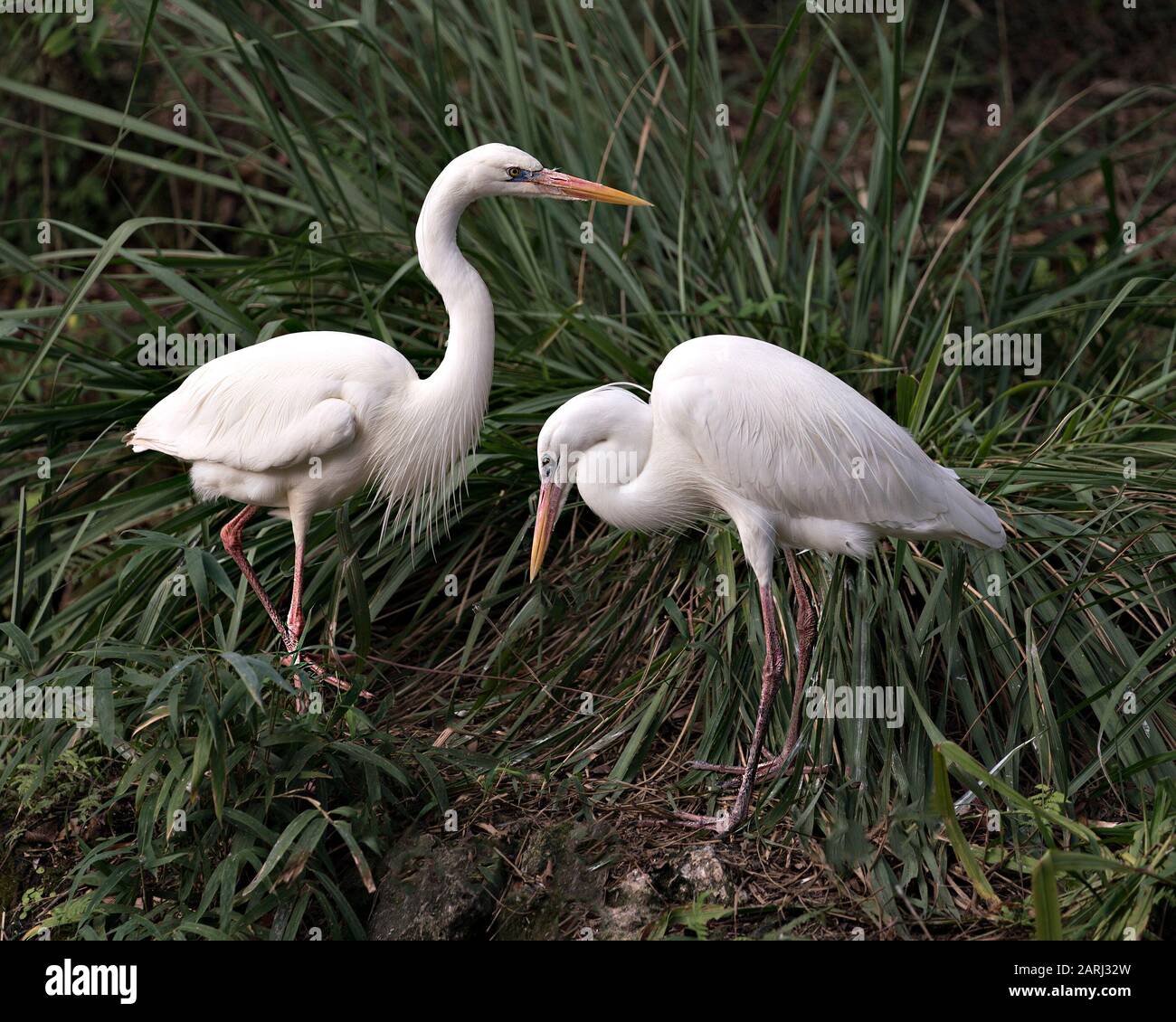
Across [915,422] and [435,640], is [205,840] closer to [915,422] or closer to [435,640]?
[435,640]

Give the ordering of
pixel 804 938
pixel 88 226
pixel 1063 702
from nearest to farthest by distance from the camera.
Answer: pixel 804 938
pixel 1063 702
pixel 88 226

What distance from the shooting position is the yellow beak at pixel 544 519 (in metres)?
3.31

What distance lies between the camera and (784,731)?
3.38 meters

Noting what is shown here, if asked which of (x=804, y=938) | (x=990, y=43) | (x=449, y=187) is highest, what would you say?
(x=990, y=43)

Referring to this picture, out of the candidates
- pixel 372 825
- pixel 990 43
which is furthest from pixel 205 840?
pixel 990 43

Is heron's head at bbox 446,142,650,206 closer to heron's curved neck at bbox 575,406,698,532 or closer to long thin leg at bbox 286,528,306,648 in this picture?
heron's curved neck at bbox 575,406,698,532

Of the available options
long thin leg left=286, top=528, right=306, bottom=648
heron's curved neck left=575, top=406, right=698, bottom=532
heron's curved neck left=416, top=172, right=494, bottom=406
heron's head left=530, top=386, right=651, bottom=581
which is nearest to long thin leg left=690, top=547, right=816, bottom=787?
heron's curved neck left=575, top=406, right=698, bottom=532

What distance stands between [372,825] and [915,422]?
210 cm

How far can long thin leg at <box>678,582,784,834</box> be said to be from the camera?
9.92 feet

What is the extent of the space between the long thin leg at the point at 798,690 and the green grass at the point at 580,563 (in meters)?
0.07

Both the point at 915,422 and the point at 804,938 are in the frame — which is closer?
the point at 804,938

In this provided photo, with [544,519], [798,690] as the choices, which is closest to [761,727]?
[798,690]

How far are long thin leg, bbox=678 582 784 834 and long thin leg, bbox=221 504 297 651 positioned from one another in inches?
47.8

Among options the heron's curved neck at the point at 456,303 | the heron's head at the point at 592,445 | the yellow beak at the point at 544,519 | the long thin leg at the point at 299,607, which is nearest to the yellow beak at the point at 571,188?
the heron's curved neck at the point at 456,303
